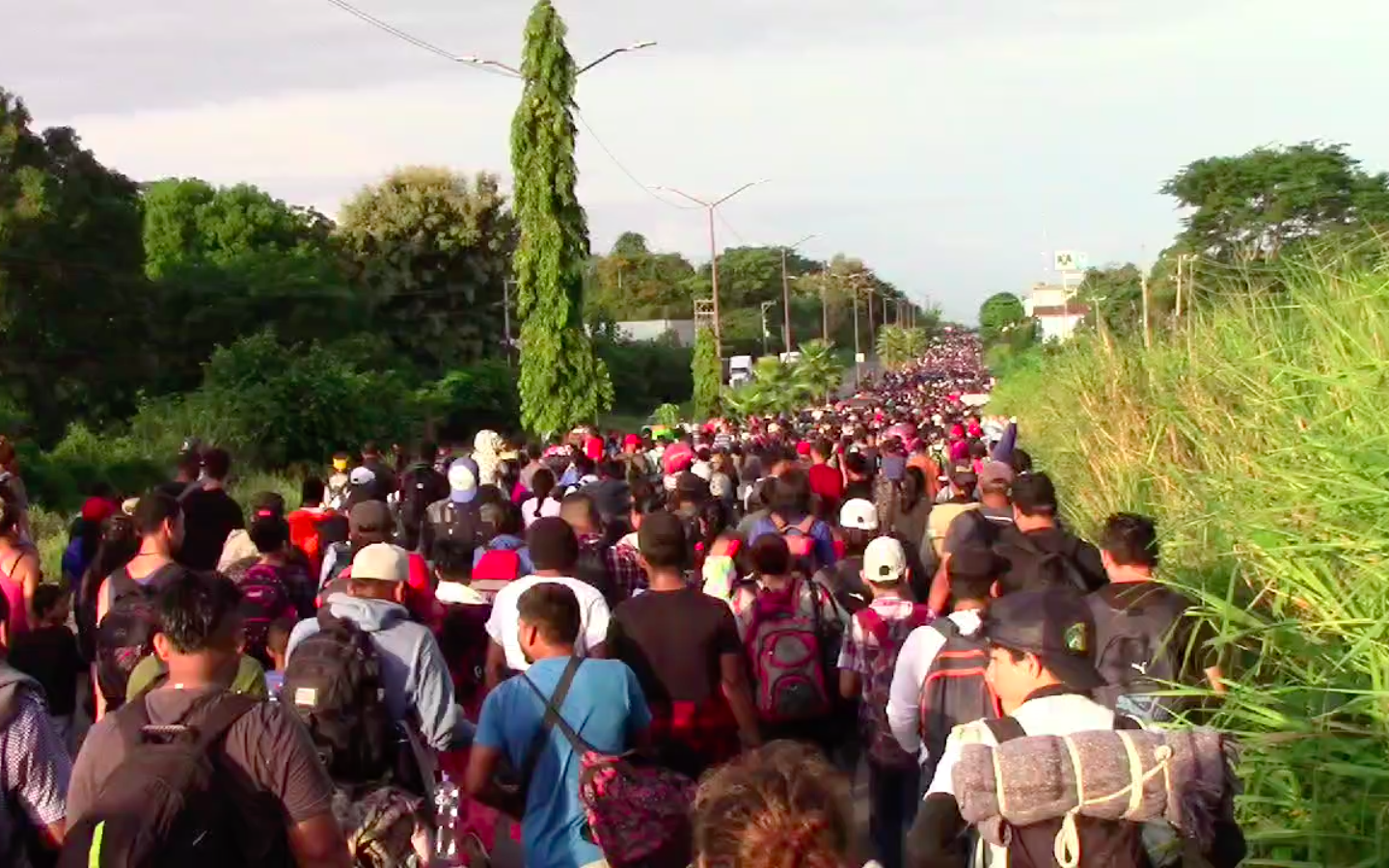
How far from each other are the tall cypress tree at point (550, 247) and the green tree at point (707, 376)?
836 inches

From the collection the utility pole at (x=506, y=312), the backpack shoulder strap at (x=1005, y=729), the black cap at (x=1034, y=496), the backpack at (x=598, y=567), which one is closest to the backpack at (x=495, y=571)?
the backpack at (x=598, y=567)

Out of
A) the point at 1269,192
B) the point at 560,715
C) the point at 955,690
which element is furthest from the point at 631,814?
the point at 1269,192

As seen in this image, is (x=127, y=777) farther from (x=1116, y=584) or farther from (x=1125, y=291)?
(x=1125, y=291)

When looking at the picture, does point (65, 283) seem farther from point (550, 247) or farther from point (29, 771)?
point (29, 771)

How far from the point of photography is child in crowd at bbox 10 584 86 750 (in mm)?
7457

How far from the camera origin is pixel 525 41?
106ft

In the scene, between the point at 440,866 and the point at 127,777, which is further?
the point at 440,866

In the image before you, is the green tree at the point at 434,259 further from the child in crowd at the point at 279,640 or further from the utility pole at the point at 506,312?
the child in crowd at the point at 279,640

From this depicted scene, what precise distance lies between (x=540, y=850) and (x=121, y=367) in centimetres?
3695

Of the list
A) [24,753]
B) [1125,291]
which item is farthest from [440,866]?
[1125,291]

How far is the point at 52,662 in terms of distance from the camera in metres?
7.55

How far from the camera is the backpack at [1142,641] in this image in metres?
6.14

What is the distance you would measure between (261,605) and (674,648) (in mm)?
1931

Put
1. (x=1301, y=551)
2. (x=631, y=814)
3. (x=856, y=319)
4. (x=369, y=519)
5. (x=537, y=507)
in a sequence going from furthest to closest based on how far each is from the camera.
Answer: (x=856, y=319), (x=537, y=507), (x=369, y=519), (x=1301, y=551), (x=631, y=814)
